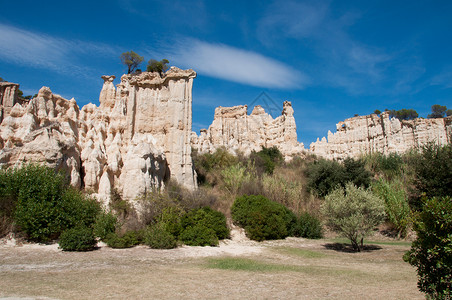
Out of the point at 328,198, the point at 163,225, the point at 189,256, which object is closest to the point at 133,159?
the point at 163,225

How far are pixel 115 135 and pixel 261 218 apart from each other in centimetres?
962

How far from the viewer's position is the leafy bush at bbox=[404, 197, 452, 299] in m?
4.05

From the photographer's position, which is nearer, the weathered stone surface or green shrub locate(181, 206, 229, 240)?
green shrub locate(181, 206, 229, 240)

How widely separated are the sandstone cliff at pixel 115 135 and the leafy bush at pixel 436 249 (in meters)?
12.8

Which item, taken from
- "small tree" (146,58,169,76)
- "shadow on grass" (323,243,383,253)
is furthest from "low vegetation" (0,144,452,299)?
"small tree" (146,58,169,76)

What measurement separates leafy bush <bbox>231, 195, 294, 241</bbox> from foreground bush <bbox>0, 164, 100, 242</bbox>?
23.7 feet

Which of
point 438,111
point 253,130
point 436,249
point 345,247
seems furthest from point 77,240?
point 438,111

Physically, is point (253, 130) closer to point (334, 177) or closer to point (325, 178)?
point (325, 178)

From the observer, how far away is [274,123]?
136 ft

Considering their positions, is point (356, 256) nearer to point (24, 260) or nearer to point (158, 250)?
point (158, 250)

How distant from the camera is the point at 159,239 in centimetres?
1209

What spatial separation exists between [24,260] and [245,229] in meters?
9.84

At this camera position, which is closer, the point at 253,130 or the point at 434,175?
the point at 434,175

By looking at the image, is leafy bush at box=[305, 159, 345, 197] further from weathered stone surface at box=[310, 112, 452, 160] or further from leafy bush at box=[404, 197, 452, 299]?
leafy bush at box=[404, 197, 452, 299]
